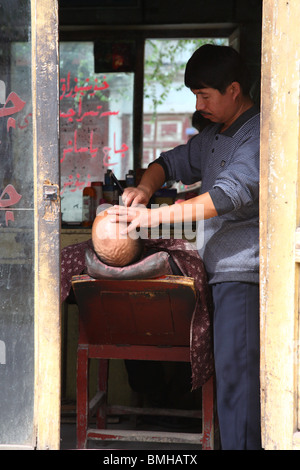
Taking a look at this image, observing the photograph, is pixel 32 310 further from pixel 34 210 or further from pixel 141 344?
pixel 141 344

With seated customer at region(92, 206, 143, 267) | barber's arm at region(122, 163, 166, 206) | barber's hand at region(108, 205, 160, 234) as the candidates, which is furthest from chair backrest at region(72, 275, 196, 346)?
barber's arm at region(122, 163, 166, 206)

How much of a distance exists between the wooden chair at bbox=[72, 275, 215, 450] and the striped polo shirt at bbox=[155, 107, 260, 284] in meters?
0.18

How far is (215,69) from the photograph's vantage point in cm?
265

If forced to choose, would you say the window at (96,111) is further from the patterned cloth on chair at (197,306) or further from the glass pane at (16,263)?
the glass pane at (16,263)

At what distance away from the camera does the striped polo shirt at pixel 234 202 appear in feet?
8.05

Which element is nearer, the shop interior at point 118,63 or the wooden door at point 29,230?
the wooden door at point 29,230

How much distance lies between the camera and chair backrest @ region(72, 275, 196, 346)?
2.66 m

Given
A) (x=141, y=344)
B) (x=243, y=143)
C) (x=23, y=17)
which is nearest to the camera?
(x=23, y=17)

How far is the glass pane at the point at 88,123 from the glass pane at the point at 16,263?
8.12 feet

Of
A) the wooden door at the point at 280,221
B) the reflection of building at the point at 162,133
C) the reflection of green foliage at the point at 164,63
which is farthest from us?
the reflection of building at the point at 162,133

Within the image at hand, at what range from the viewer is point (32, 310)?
2486 millimetres

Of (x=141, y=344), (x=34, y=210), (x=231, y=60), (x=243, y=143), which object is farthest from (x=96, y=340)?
(x=231, y=60)

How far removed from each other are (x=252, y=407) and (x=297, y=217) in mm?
825

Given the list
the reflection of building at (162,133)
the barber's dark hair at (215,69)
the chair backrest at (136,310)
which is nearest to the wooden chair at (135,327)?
the chair backrest at (136,310)
